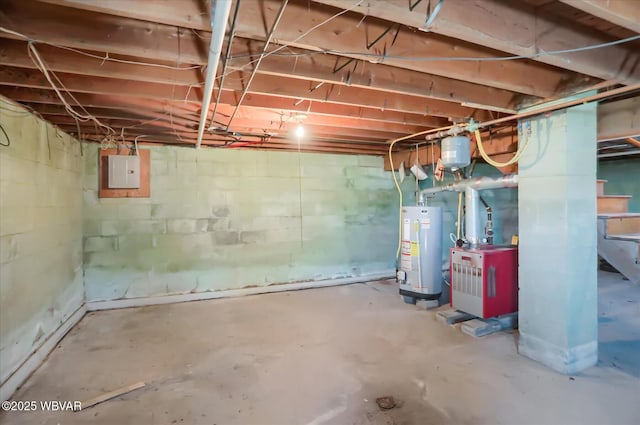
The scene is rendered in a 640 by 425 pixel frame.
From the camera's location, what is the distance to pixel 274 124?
3.32 m

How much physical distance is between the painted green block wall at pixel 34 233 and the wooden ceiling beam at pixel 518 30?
2466 millimetres

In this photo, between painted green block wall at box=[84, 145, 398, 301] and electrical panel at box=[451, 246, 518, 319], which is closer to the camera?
electrical panel at box=[451, 246, 518, 319]

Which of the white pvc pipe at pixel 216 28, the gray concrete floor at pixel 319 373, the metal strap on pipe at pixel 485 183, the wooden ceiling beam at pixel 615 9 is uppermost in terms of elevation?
the wooden ceiling beam at pixel 615 9

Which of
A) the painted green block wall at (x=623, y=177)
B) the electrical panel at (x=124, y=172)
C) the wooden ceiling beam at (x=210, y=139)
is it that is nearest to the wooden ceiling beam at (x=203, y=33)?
the wooden ceiling beam at (x=210, y=139)

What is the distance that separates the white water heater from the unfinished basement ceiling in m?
1.31

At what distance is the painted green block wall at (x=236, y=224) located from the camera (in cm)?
393

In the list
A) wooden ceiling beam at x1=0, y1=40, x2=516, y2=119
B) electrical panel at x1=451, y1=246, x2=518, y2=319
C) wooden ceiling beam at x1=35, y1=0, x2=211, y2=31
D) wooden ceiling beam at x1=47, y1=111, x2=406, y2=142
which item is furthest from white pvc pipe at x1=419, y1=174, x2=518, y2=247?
wooden ceiling beam at x1=35, y1=0, x2=211, y2=31

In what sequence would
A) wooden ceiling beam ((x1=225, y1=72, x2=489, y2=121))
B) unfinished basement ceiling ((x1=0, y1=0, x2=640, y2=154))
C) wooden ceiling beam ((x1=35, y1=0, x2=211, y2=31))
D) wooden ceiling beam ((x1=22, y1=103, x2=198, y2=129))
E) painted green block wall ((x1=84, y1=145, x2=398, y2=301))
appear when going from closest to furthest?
wooden ceiling beam ((x1=35, y1=0, x2=211, y2=31))
unfinished basement ceiling ((x1=0, y1=0, x2=640, y2=154))
wooden ceiling beam ((x1=225, y1=72, x2=489, y2=121))
wooden ceiling beam ((x1=22, y1=103, x2=198, y2=129))
painted green block wall ((x1=84, y1=145, x2=398, y2=301))

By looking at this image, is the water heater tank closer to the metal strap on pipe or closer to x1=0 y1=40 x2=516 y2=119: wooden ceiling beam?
the metal strap on pipe

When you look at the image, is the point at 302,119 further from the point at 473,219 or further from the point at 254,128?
the point at 473,219

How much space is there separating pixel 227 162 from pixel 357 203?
2013 millimetres

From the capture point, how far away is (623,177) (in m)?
5.98

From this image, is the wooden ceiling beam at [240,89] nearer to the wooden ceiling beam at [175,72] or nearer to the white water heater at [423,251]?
the wooden ceiling beam at [175,72]

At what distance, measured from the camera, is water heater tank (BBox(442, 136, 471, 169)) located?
122 inches
